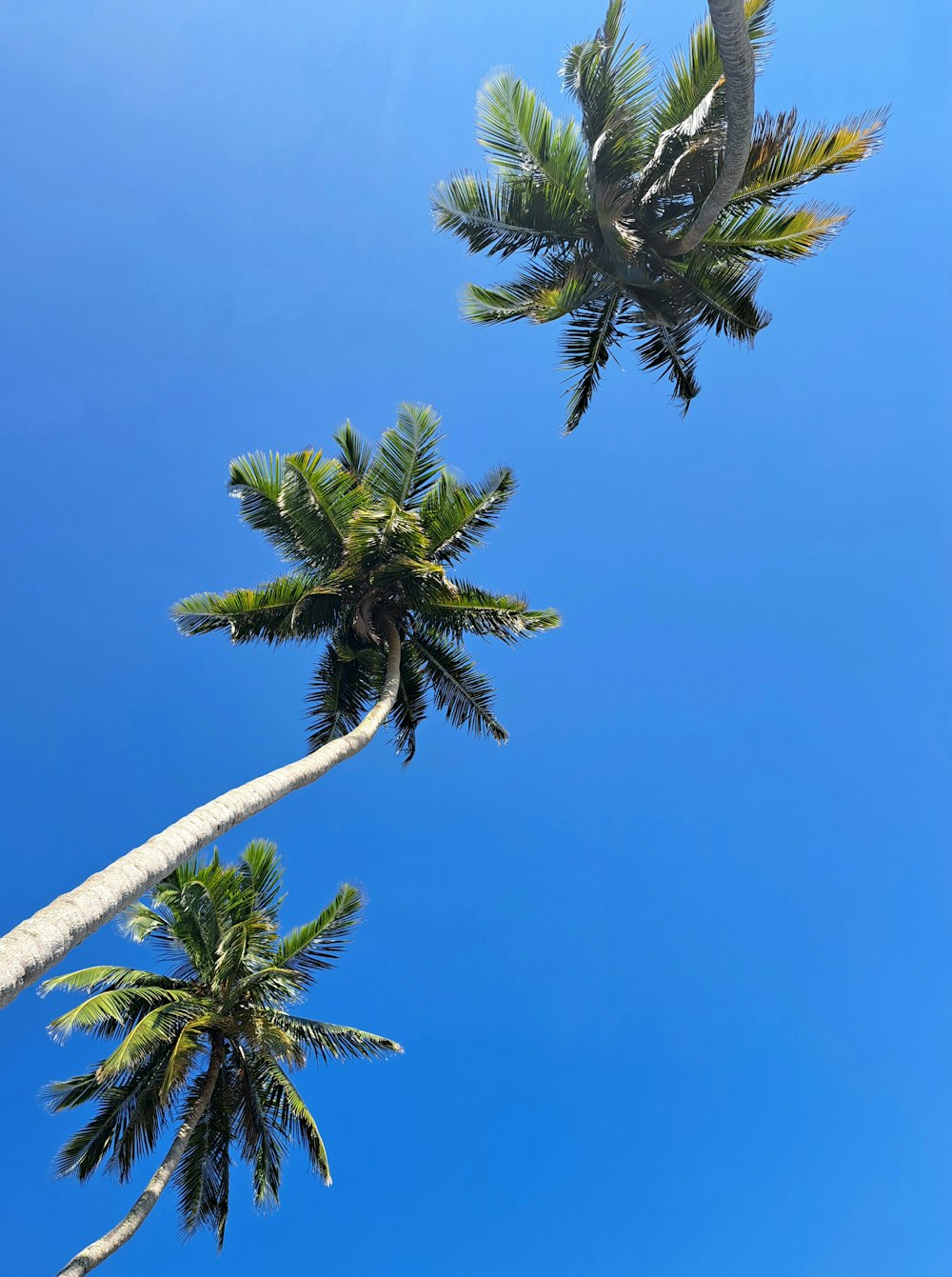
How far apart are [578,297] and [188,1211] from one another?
1852cm

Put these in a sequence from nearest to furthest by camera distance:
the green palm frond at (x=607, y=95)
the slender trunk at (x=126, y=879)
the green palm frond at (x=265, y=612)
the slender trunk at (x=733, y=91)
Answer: the slender trunk at (x=126, y=879) → the slender trunk at (x=733, y=91) → the green palm frond at (x=607, y=95) → the green palm frond at (x=265, y=612)

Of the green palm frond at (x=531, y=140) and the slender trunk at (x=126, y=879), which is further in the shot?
the green palm frond at (x=531, y=140)

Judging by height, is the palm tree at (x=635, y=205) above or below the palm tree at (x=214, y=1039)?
above

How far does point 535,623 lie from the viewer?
15.5 m

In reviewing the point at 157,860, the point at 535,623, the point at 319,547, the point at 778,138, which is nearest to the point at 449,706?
the point at 535,623

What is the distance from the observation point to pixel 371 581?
14359mm

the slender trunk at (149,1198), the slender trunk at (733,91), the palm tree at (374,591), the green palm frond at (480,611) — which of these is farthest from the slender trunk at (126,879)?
the slender trunk at (733,91)

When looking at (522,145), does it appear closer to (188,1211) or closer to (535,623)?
(535,623)

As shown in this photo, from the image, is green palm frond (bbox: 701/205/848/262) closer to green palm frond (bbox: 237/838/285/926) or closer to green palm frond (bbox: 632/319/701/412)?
green palm frond (bbox: 632/319/701/412)

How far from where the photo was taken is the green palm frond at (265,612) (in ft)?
48.2

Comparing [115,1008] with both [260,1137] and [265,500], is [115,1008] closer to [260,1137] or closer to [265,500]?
[260,1137]

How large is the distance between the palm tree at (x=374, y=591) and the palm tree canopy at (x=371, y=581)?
0.07 ft

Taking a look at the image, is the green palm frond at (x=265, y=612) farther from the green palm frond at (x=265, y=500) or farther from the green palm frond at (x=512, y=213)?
the green palm frond at (x=512, y=213)

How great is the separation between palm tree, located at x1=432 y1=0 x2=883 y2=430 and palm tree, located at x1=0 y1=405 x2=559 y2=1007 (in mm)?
3409
